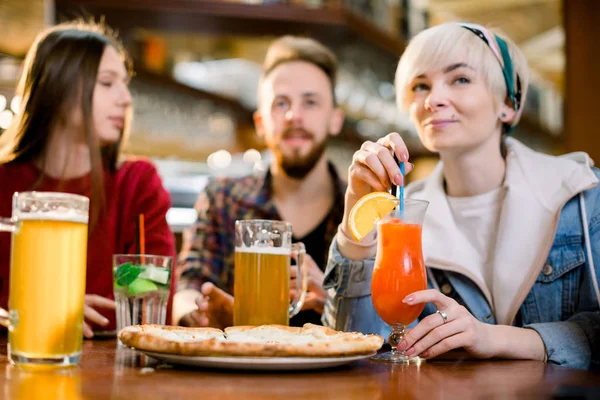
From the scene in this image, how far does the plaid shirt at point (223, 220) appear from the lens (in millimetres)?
2598

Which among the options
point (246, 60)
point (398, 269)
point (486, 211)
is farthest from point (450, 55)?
point (246, 60)

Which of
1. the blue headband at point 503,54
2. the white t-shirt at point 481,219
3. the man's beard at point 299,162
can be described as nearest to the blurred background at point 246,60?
the man's beard at point 299,162

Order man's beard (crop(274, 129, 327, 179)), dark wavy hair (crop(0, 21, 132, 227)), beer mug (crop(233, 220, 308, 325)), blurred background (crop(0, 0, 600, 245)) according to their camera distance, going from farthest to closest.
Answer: blurred background (crop(0, 0, 600, 245)) → man's beard (crop(274, 129, 327, 179)) → dark wavy hair (crop(0, 21, 132, 227)) → beer mug (crop(233, 220, 308, 325))

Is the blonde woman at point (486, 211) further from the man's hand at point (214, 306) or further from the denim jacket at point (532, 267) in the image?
the man's hand at point (214, 306)

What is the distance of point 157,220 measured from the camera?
2.32m

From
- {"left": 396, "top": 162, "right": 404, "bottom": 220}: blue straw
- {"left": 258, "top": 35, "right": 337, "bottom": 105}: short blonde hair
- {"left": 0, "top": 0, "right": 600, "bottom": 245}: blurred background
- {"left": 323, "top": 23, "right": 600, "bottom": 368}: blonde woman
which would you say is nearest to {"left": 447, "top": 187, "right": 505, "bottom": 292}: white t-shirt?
{"left": 323, "top": 23, "right": 600, "bottom": 368}: blonde woman

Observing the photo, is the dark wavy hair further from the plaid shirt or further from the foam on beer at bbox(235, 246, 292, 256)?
the foam on beer at bbox(235, 246, 292, 256)

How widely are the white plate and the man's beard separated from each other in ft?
5.81

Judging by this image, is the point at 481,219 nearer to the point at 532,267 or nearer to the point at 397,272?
the point at 532,267

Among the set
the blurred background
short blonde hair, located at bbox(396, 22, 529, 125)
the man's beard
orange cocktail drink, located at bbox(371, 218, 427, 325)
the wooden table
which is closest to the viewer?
the wooden table

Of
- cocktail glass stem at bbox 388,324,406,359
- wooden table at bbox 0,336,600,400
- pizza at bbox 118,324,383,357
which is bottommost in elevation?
wooden table at bbox 0,336,600,400

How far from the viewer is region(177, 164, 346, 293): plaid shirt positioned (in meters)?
2.60

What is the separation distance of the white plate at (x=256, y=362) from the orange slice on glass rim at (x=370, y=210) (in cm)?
41

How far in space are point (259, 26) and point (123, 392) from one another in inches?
115
